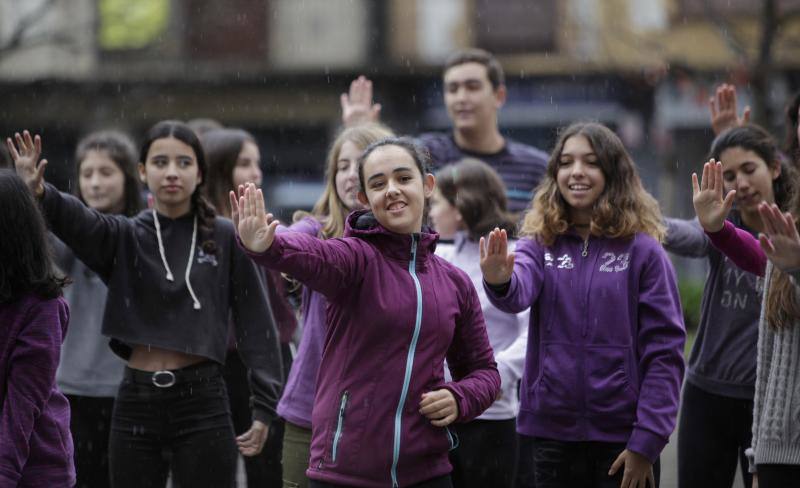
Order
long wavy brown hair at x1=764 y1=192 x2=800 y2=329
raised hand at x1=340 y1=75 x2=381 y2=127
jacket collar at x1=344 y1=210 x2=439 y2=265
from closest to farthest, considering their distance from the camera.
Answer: jacket collar at x1=344 y1=210 x2=439 y2=265 < long wavy brown hair at x1=764 y1=192 x2=800 y2=329 < raised hand at x1=340 y1=75 x2=381 y2=127

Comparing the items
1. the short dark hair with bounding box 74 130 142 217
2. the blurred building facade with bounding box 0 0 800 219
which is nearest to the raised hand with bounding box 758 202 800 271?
the short dark hair with bounding box 74 130 142 217

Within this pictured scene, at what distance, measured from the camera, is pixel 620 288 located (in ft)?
15.3

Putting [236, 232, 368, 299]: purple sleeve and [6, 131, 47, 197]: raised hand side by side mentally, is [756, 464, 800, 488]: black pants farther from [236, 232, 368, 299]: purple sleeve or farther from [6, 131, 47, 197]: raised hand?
[6, 131, 47, 197]: raised hand

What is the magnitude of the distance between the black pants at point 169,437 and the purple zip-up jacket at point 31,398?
73cm

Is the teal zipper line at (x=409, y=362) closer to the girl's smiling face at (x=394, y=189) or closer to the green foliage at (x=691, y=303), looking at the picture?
the girl's smiling face at (x=394, y=189)

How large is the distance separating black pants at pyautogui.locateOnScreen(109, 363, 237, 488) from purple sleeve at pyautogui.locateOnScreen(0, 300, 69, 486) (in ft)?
2.82

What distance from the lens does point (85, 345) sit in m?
5.94

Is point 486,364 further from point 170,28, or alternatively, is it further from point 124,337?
point 170,28

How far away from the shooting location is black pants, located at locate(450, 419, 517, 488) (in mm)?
5254

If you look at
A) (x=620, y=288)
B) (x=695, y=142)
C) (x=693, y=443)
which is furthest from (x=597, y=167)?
(x=695, y=142)

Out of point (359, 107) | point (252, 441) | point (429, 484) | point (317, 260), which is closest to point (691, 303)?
point (359, 107)

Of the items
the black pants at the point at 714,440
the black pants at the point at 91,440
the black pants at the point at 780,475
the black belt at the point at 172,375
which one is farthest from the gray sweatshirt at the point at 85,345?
the black pants at the point at 780,475

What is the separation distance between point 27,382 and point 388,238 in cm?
136

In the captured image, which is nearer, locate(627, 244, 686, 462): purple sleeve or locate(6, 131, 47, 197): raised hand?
locate(627, 244, 686, 462): purple sleeve
